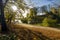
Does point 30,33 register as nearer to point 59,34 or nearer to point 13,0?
point 59,34

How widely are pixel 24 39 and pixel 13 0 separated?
186cm

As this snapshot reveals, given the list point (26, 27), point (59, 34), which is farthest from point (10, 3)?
point (59, 34)

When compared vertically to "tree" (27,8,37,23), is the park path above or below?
below

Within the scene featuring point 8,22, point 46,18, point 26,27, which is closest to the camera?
point 46,18

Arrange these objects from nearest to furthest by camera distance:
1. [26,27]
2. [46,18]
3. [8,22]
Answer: [46,18] → [26,27] → [8,22]

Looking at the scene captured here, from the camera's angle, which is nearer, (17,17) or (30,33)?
(30,33)

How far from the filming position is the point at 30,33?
5117mm

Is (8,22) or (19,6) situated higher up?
(19,6)

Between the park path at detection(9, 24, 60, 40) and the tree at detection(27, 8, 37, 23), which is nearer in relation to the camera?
the park path at detection(9, 24, 60, 40)

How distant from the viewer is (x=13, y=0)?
20.1 ft

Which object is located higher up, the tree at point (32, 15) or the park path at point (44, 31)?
the tree at point (32, 15)

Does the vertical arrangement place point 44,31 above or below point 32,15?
below

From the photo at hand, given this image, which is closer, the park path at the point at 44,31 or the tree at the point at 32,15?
the park path at the point at 44,31

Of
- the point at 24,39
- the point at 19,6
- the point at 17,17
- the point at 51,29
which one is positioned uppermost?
the point at 19,6
